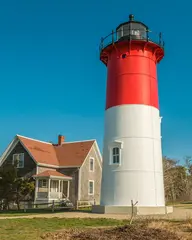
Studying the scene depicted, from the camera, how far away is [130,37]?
18.6 meters

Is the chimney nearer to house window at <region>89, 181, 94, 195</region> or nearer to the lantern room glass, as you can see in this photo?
house window at <region>89, 181, 94, 195</region>

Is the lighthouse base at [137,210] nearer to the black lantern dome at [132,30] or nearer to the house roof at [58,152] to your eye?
the black lantern dome at [132,30]

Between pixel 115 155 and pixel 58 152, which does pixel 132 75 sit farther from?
pixel 58 152

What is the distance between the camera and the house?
2725 cm

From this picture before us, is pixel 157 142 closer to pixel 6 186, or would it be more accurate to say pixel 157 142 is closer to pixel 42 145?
pixel 6 186

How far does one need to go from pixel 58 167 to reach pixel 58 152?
98.4 inches

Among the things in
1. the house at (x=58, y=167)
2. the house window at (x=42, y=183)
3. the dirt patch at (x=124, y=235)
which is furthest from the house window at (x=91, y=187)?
the dirt patch at (x=124, y=235)

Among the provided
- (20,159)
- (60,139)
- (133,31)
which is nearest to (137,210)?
(133,31)

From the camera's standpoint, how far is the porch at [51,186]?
2628 centimetres

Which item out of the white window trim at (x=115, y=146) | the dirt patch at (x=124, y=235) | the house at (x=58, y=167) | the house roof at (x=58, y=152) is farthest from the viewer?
the house roof at (x=58, y=152)

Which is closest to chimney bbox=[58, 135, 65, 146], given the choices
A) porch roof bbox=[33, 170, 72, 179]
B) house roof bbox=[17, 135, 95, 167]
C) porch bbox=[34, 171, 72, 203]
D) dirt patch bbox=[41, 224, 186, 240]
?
house roof bbox=[17, 135, 95, 167]

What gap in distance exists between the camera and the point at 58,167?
2947 cm

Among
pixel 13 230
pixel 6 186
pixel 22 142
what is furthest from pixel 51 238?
pixel 22 142

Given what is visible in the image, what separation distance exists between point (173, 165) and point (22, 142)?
2759 centimetres
